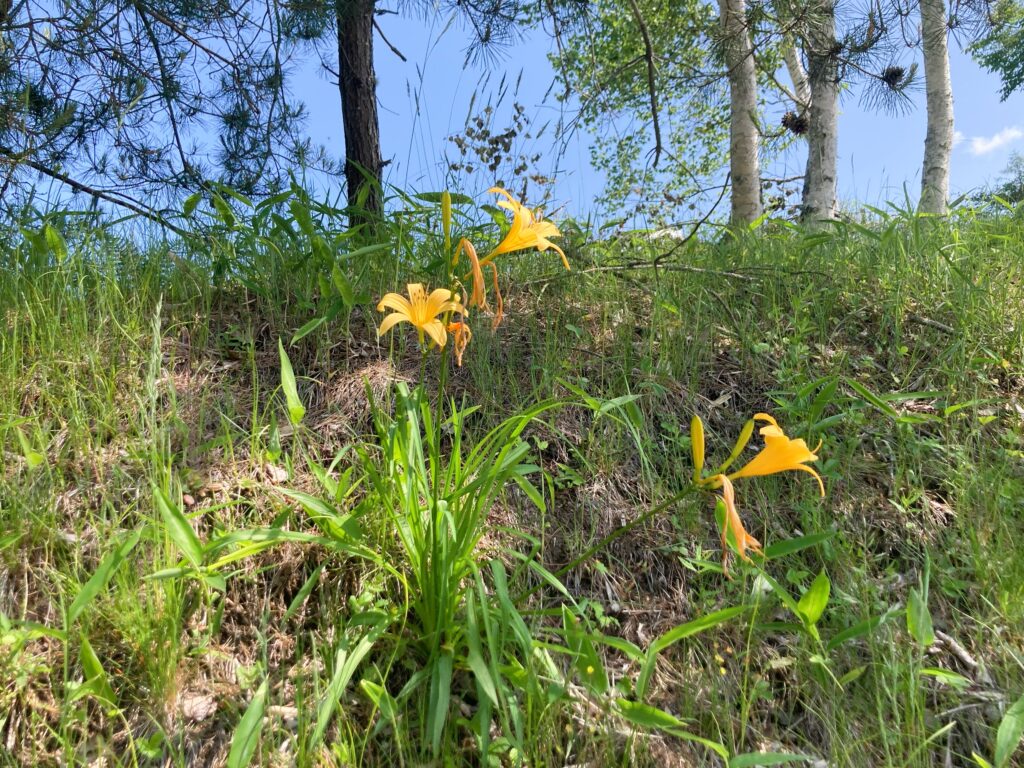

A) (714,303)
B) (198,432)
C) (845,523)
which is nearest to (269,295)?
(198,432)

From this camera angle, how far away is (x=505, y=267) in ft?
10.1

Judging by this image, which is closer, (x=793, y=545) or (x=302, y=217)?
(x=793, y=545)

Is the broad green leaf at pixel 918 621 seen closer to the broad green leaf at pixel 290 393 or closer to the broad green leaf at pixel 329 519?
the broad green leaf at pixel 329 519

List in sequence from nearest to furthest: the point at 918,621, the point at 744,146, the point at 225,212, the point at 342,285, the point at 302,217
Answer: the point at 918,621 < the point at 342,285 < the point at 302,217 < the point at 225,212 < the point at 744,146

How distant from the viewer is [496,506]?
1920 millimetres

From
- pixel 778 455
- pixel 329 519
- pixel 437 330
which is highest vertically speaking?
pixel 437 330

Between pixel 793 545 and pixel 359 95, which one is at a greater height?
pixel 359 95

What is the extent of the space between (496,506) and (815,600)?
95 centimetres

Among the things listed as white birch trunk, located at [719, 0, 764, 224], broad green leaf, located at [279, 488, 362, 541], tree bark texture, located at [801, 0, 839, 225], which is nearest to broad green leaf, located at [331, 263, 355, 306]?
broad green leaf, located at [279, 488, 362, 541]

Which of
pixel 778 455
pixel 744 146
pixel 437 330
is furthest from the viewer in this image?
pixel 744 146

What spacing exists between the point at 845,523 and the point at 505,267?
1.90m

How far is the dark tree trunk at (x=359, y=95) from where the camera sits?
3.50m

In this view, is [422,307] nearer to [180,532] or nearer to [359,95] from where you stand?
[180,532]

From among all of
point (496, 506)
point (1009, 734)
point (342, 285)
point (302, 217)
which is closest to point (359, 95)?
point (302, 217)
